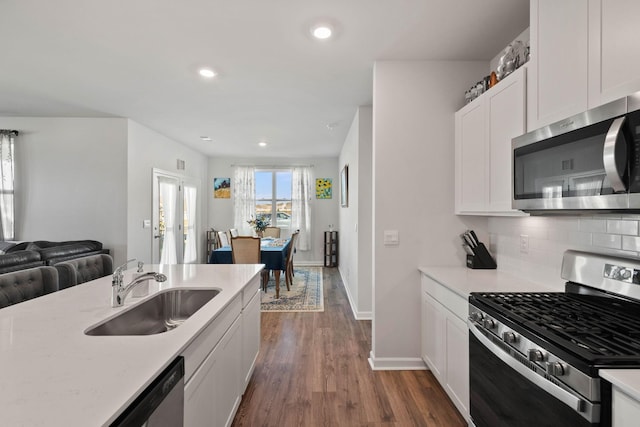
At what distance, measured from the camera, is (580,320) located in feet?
3.99

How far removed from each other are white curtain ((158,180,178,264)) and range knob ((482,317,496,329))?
5.31 metres

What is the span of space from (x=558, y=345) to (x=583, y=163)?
2.43 feet

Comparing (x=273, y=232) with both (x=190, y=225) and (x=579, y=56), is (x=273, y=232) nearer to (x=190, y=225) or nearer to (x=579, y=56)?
(x=190, y=225)

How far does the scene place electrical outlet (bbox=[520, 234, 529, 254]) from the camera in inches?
81.2

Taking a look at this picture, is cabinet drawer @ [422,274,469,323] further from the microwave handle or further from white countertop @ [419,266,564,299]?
the microwave handle

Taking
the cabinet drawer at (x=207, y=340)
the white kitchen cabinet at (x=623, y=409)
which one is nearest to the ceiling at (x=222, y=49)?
the cabinet drawer at (x=207, y=340)

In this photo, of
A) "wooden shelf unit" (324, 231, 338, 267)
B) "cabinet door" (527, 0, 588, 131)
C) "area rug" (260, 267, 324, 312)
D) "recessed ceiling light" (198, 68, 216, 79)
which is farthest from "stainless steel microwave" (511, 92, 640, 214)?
"wooden shelf unit" (324, 231, 338, 267)

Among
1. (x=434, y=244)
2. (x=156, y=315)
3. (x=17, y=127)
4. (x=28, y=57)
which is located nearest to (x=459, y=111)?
(x=434, y=244)

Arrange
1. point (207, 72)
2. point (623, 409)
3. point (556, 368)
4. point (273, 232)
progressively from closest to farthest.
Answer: point (623, 409), point (556, 368), point (207, 72), point (273, 232)

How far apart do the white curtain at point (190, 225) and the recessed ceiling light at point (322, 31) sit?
4.92 metres

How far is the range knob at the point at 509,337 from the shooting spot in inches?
48.7

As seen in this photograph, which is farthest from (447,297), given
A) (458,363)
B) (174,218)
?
(174,218)

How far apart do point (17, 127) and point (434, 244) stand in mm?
5762

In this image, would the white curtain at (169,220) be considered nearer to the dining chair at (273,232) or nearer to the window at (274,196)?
the dining chair at (273,232)
